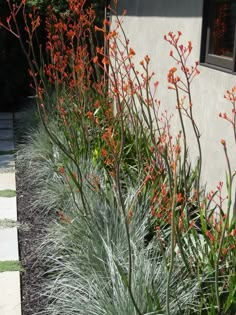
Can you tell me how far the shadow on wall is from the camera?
486 cm

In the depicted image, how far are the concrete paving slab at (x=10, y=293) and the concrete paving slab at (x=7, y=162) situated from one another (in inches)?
115

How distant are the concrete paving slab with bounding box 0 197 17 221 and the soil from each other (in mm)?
46

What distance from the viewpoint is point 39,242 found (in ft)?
14.6

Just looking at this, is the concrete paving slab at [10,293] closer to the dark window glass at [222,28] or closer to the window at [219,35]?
the window at [219,35]

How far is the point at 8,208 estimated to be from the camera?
17.6 ft

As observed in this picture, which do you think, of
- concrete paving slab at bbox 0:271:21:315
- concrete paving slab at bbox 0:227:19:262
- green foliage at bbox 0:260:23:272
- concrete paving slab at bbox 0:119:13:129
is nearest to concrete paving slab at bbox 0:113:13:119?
concrete paving slab at bbox 0:119:13:129

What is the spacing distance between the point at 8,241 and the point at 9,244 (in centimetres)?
6

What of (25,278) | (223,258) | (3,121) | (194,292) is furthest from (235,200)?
(3,121)

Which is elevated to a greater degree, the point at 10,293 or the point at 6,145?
the point at 10,293

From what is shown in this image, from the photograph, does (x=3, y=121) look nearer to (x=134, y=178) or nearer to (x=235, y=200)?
(x=134, y=178)

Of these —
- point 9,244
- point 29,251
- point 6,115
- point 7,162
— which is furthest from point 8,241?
point 6,115

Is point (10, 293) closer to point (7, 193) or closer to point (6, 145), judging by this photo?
point (7, 193)

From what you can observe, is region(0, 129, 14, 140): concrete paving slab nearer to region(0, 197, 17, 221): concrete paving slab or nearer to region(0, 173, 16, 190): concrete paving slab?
region(0, 173, 16, 190): concrete paving slab

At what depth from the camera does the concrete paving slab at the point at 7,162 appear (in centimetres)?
683
